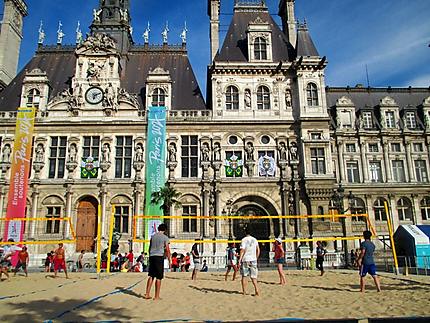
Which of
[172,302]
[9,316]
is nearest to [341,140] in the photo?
[172,302]

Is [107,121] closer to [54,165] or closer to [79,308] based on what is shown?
[54,165]

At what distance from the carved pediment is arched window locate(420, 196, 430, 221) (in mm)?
34788

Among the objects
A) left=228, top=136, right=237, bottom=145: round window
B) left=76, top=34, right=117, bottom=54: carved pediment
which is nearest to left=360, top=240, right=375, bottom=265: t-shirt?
left=228, top=136, right=237, bottom=145: round window

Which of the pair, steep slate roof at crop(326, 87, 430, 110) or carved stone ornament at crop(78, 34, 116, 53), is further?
steep slate roof at crop(326, 87, 430, 110)

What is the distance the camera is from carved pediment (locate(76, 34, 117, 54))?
111 ft

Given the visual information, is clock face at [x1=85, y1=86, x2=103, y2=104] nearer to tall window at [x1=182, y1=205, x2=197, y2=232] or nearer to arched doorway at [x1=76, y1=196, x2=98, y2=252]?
arched doorway at [x1=76, y1=196, x2=98, y2=252]

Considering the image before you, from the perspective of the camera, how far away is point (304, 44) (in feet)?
114

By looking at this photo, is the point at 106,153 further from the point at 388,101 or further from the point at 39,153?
the point at 388,101

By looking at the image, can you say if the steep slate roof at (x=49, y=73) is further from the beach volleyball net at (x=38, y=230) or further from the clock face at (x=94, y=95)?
the beach volleyball net at (x=38, y=230)

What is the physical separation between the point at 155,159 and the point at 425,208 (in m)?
28.1

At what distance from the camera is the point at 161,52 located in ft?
131

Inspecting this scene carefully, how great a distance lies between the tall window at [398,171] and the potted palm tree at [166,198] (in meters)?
23.5

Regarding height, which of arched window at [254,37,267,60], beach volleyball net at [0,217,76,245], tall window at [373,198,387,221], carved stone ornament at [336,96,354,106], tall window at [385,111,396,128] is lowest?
beach volleyball net at [0,217,76,245]

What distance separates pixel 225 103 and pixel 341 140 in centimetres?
1399
